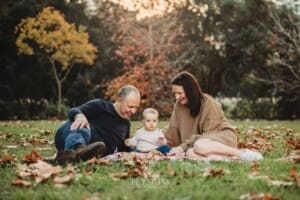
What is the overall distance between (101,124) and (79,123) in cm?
56

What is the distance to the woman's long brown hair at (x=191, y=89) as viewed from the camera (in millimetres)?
5539

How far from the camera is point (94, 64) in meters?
22.0

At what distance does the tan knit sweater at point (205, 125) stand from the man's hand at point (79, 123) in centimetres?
139

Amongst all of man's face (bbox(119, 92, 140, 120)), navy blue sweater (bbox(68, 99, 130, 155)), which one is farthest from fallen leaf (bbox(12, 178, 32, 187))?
man's face (bbox(119, 92, 140, 120))

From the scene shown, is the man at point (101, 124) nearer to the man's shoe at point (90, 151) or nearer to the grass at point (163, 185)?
the man's shoe at point (90, 151)

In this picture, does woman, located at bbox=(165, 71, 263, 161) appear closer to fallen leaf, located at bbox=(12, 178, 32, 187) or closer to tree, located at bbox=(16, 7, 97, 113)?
fallen leaf, located at bbox=(12, 178, 32, 187)

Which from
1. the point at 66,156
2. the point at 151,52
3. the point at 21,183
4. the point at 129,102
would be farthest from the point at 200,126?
the point at 151,52

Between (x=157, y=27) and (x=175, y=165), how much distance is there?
Answer: 1595 cm

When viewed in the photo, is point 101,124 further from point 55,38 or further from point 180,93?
point 55,38

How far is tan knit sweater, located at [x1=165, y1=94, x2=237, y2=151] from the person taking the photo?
552cm

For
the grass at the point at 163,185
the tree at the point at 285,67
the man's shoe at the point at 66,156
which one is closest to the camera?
the grass at the point at 163,185

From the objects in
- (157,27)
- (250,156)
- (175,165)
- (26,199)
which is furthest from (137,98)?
(157,27)

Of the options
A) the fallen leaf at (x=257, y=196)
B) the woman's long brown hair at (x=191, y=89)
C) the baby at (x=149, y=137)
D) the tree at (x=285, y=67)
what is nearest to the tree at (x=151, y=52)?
the tree at (x=285, y=67)

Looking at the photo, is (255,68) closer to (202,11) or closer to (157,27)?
(202,11)
